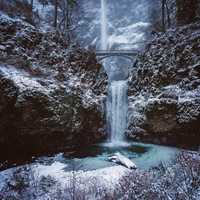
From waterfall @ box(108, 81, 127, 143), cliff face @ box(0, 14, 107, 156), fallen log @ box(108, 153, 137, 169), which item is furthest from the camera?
waterfall @ box(108, 81, 127, 143)

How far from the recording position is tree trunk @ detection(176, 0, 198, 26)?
1850 centimetres

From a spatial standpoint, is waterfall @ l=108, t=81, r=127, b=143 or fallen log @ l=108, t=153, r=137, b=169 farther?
waterfall @ l=108, t=81, r=127, b=143

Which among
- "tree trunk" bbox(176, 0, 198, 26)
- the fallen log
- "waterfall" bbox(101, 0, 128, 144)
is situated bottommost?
the fallen log

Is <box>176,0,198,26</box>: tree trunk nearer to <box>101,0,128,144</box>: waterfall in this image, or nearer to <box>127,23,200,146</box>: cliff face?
<box>127,23,200,146</box>: cliff face

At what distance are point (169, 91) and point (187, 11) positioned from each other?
9136 mm

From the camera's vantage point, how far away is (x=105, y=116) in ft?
53.2

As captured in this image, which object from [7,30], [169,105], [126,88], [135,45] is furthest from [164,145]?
[135,45]

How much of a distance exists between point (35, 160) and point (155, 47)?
484 inches

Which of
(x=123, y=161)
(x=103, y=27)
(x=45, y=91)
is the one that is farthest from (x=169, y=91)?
(x=103, y=27)

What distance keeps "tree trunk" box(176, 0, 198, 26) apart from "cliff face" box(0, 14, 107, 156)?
9132mm

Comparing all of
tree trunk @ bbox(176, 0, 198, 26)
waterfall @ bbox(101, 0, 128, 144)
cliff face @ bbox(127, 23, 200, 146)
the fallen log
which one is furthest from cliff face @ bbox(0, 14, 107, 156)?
tree trunk @ bbox(176, 0, 198, 26)

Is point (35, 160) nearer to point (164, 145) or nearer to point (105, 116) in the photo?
point (105, 116)

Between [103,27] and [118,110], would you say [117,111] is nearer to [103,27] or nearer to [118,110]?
[118,110]

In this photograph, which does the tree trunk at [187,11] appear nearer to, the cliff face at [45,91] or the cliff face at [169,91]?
the cliff face at [169,91]
